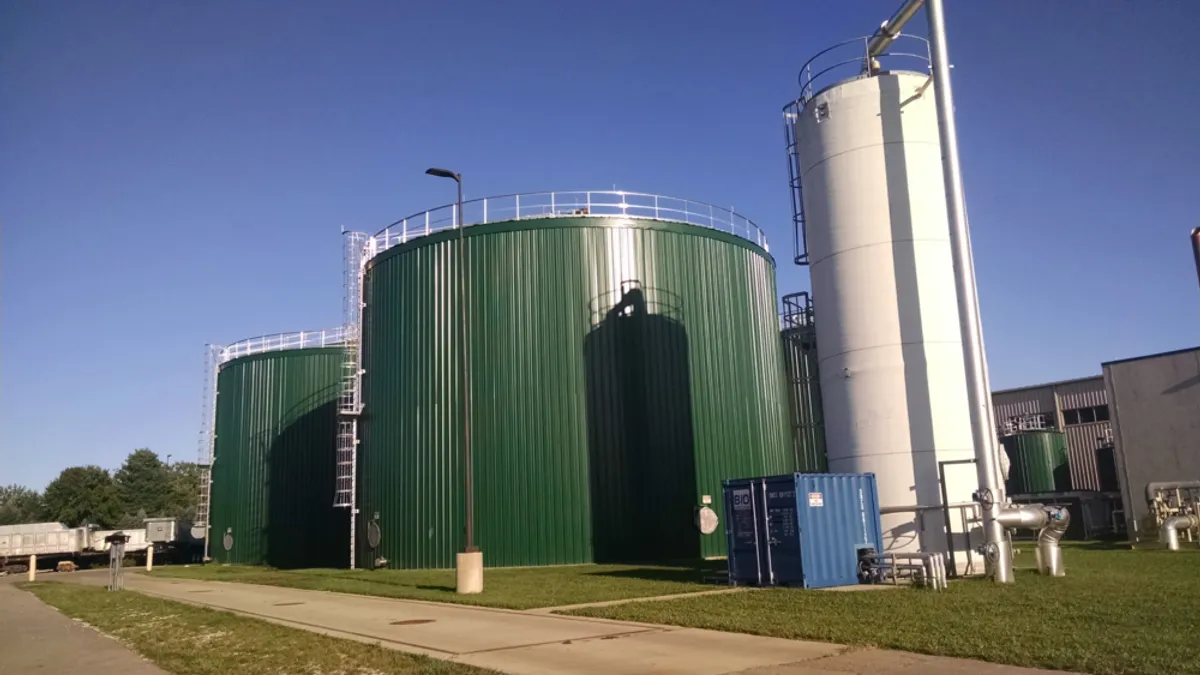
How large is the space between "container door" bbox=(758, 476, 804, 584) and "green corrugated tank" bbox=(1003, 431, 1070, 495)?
38219mm

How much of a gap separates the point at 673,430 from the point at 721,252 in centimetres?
796

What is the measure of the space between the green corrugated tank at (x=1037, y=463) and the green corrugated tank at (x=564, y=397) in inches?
1032

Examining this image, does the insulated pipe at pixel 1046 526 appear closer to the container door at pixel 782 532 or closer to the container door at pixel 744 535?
the container door at pixel 782 532

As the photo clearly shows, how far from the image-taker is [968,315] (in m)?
21.9

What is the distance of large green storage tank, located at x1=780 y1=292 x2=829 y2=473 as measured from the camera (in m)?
40.7

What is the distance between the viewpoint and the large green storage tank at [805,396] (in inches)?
1603

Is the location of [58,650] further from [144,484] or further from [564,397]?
[144,484]

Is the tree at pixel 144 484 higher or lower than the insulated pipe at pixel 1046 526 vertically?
higher

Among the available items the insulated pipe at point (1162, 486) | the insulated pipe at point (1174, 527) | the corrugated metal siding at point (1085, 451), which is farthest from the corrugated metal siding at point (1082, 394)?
the insulated pipe at point (1174, 527)

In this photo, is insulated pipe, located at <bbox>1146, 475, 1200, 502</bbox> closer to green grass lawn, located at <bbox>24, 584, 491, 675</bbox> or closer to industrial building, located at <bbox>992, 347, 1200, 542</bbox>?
industrial building, located at <bbox>992, 347, 1200, 542</bbox>

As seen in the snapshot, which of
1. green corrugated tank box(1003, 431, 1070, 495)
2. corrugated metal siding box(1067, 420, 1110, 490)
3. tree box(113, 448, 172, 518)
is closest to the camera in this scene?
green corrugated tank box(1003, 431, 1070, 495)

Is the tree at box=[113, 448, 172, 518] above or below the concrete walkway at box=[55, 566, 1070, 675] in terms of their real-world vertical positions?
above

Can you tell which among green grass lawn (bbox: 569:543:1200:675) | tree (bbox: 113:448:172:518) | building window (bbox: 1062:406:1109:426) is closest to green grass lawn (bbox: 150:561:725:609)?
green grass lawn (bbox: 569:543:1200:675)

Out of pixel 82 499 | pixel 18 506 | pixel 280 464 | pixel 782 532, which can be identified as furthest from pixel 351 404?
pixel 18 506
